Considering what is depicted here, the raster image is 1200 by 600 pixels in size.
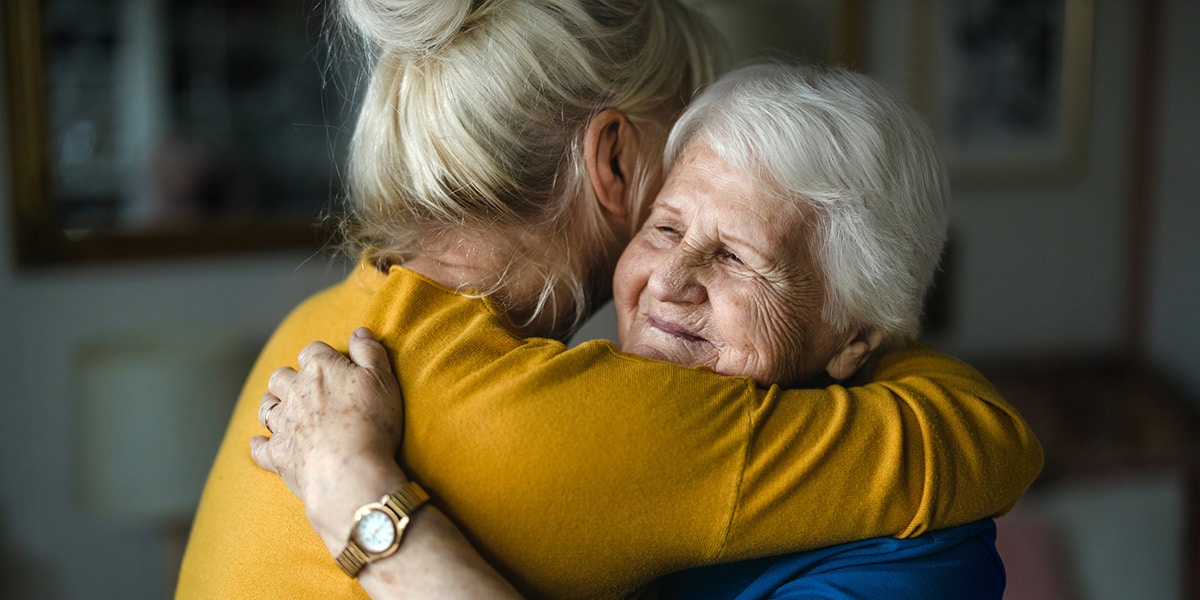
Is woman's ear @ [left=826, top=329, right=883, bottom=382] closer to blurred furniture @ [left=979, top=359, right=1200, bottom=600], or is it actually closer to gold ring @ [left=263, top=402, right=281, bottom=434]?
gold ring @ [left=263, top=402, right=281, bottom=434]

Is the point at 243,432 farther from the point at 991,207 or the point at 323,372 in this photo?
the point at 991,207

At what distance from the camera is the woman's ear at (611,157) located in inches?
41.4

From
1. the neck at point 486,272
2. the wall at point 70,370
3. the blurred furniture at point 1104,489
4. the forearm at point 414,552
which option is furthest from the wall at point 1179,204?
the forearm at point 414,552

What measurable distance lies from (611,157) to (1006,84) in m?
3.39

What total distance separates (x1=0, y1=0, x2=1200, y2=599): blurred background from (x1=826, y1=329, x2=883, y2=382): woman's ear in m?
1.22

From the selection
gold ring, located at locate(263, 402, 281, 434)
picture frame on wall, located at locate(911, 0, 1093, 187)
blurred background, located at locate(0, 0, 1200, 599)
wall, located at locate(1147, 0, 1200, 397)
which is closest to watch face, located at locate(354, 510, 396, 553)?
gold ring, located at locate(263, 402, 281, 434)

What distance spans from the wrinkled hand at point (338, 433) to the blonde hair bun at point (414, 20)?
0.30 metres

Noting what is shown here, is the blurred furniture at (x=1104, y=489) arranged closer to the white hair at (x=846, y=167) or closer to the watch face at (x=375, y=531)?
the white hair at (x=846, y=167)

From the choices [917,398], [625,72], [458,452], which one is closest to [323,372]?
[458,452]

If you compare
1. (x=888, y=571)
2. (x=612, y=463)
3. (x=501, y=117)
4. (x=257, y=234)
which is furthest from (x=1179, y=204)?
(x=612, y=463)

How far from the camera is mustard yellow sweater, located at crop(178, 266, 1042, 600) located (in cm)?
82

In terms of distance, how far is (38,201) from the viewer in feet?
9.66

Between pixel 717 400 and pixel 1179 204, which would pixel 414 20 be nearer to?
pixel 717 400

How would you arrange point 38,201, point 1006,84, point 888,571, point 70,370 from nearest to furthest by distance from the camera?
point 888,571, point 38,201, point 70,370, point 1006,84
